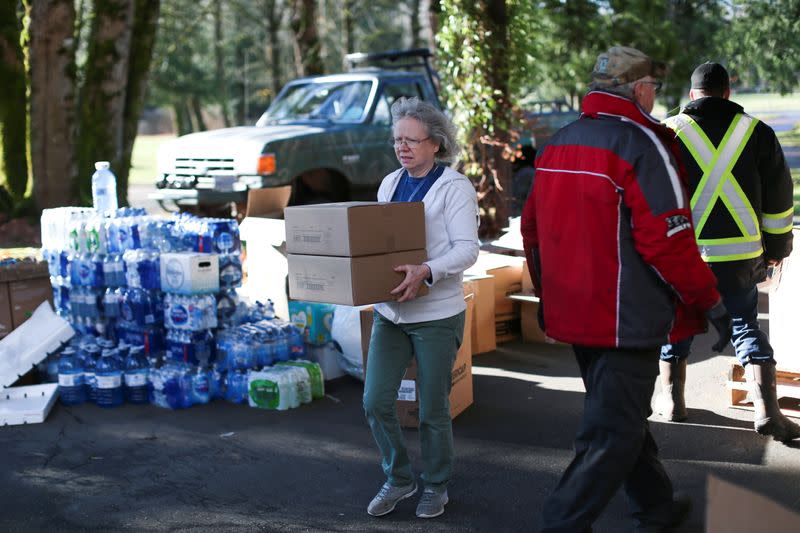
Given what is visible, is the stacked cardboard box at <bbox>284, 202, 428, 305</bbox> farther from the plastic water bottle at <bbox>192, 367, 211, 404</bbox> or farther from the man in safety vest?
the plastic water bottle at <bbox>192, 367, 211, 404</bbox>

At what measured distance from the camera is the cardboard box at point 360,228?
13.9 ft

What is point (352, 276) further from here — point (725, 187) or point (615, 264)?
point (725, 187)

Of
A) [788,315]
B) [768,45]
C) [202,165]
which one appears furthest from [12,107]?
[788,315]

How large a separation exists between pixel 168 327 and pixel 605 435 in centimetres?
394

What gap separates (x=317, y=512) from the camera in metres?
4.84

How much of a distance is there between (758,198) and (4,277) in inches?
204

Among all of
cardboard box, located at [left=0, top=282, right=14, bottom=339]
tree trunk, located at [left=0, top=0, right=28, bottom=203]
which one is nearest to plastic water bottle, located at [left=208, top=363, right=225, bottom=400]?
cardboard box, located at [left=0, top=282, right=14, bottom=339]

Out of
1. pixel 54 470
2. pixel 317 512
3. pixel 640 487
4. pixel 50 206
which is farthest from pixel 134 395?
pixel 50 206

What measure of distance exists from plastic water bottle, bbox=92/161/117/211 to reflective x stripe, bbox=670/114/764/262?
4.60m

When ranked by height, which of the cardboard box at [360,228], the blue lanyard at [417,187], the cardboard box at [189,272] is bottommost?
the cardboard box at [189,272]

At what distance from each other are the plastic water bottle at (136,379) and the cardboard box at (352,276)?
110 inches

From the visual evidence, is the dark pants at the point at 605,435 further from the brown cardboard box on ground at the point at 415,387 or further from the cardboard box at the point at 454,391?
the brown cardboard box on ground at the point at 415,387

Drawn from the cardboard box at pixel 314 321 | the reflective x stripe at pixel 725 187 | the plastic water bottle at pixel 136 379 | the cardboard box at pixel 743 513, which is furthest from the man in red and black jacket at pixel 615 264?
the plastic water bottle at pixel 136 379

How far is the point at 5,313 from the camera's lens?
285 inches
